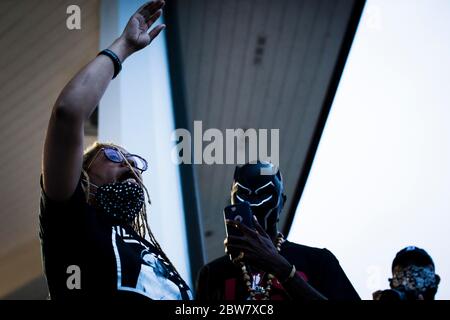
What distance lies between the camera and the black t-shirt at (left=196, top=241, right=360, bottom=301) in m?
2.25

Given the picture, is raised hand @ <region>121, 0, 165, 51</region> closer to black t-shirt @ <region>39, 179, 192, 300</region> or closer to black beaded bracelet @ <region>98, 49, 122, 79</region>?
black beaded bracelet @ <region>98, 49, 122, 79</region>

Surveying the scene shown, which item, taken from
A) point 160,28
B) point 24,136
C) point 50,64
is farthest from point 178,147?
point 160,28

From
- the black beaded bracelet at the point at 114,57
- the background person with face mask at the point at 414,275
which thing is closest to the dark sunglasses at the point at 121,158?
the black beaded bracelet at the point at 114,57

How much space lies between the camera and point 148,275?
1827mm

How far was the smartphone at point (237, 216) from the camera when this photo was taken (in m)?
2.04

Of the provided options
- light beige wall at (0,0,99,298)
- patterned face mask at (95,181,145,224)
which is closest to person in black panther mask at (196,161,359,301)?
patterned face mask at (95,181,145,224)

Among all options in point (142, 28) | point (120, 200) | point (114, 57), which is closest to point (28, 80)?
point (120, 200)

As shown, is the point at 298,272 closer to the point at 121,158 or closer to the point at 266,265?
the point at 266,265

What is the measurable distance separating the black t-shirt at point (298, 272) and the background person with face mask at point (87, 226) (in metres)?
0.43

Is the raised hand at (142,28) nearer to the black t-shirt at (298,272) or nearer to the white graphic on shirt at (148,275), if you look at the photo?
the white graphic on shirt at (148,275)

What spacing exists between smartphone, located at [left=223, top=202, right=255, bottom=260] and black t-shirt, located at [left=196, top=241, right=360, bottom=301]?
316mm

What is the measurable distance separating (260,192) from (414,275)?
2.00ft
